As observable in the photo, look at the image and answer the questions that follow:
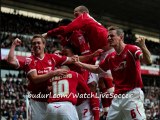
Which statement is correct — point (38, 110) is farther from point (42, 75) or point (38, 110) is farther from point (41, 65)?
point (42, 75)

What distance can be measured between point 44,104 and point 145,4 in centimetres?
2616

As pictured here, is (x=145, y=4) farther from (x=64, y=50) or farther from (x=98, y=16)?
(x=64, y=50)

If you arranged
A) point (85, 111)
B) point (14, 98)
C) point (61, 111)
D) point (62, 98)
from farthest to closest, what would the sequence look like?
point (14, 98)
point (85, 111)
point (62, 98)
point (61, 111)

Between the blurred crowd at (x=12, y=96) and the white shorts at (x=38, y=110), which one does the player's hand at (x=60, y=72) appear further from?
the blurred crowd at (x=12, y=96)

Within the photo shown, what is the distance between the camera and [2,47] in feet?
73.3

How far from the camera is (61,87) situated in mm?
5547

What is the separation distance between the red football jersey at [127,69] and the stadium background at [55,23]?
12752mm

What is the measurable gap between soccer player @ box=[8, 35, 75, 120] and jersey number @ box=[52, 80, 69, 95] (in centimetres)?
15

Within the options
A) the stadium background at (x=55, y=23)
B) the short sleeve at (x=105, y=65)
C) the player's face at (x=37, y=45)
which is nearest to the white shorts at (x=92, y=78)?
the short sleeve at (x=105, y=65)

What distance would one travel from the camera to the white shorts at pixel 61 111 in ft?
17.8

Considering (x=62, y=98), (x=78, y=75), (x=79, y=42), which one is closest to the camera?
(x=62, y=98)

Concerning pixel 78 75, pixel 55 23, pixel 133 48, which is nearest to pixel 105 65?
pixel 78 75

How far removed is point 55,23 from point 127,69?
82.4ft

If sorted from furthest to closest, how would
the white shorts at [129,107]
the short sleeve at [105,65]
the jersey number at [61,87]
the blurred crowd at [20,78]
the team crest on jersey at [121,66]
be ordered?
the blurred crowd at [20,78] → the short sleeve at [105,65] → the team crest on jersey at [121,66] → the white shorts at [129,107] → the jersey number at [61,87]
